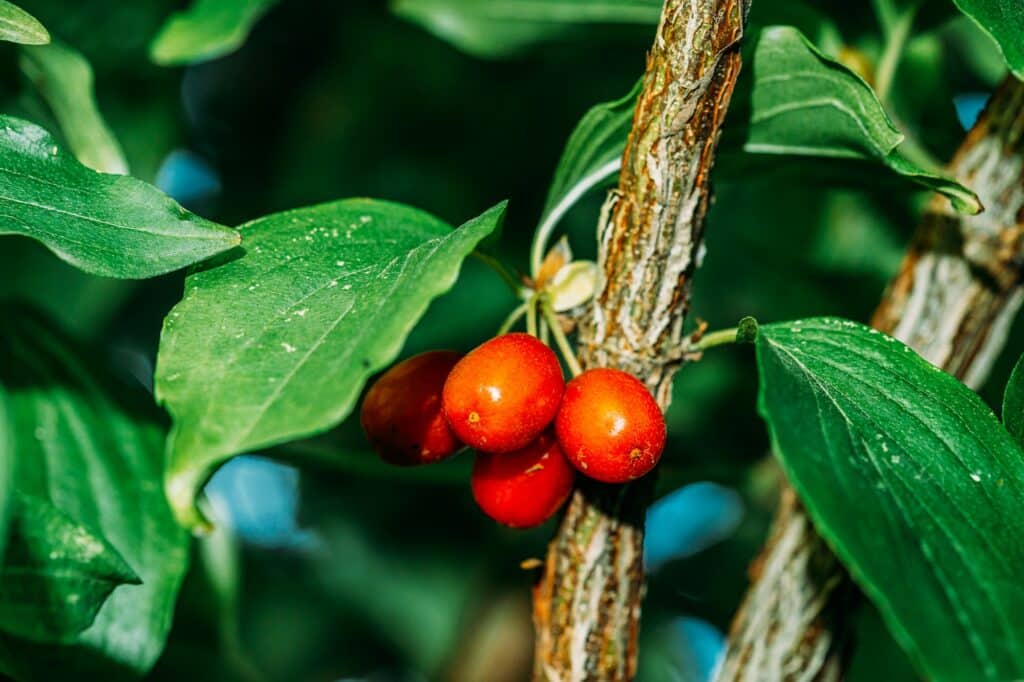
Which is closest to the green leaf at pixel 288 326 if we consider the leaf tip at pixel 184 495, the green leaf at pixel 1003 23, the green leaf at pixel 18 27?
the leaf tip at pixel 184 495

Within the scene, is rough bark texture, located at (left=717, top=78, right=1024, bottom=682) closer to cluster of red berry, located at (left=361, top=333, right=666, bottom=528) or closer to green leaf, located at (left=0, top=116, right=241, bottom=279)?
cluster of red berry, located at (left=361, top=333, right=666, bottom=528)

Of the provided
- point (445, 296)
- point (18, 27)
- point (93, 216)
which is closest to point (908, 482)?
point (93, 216)

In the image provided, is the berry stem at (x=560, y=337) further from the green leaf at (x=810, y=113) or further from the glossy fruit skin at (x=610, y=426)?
the green leaf at (x=810, y=113)

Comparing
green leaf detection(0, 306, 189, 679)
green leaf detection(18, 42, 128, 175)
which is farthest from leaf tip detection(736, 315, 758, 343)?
green leaf detection(18, 42, 128, 175)

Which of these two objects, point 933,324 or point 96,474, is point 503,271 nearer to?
point 933,324

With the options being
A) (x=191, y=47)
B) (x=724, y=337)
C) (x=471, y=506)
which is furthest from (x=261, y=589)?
(x=724, y=337)

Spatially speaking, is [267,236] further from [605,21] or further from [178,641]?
[178,641]
